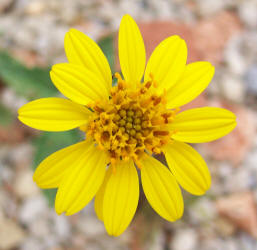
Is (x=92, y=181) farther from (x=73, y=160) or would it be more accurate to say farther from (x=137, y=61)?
(x=137, y=61)

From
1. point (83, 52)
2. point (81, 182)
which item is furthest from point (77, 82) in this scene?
point (81, 182)

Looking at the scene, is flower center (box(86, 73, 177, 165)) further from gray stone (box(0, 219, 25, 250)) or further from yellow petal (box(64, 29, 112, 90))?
gray stone (box(0, 219, 25, 250))

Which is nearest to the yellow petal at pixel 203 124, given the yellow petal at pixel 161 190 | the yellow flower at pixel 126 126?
the yellow flower at pixel 126 126

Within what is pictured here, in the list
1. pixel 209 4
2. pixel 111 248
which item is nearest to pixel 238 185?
pixel 111 248

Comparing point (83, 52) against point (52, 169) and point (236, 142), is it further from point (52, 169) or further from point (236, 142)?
point (236, 142)

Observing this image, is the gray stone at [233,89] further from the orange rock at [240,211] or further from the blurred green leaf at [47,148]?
the blurred green leaf at [47,148]

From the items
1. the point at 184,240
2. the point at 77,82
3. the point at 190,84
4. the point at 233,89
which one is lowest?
the point at 184,240

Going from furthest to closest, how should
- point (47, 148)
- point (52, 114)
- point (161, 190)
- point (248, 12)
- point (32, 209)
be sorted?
point (248, 12) → point (32, 209) → point (47, 148) → point (161, 190) → point (52, 114)
